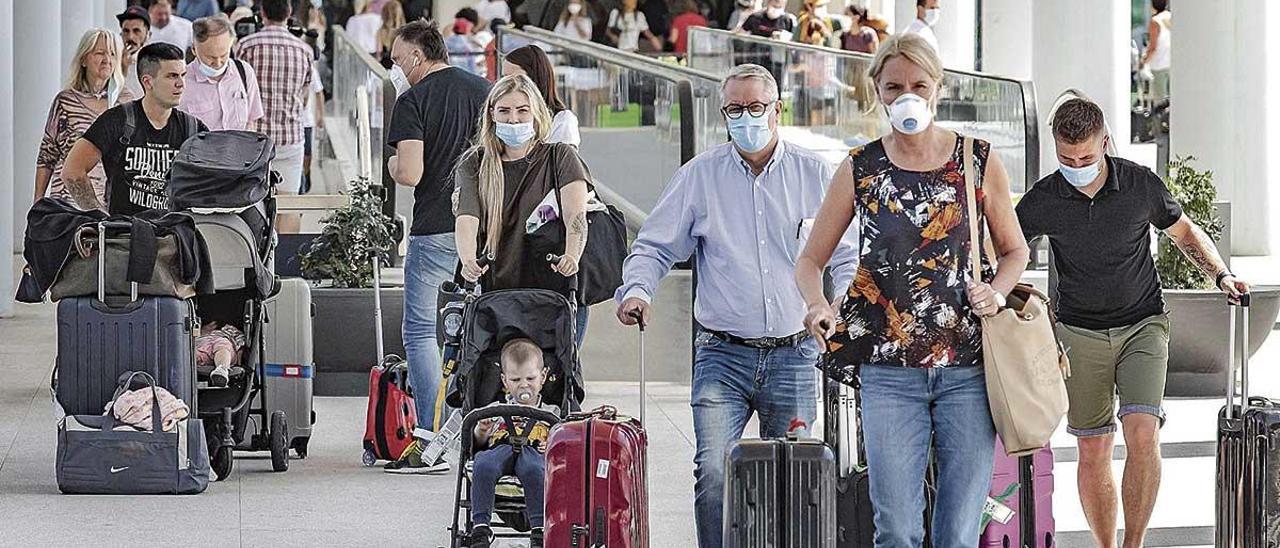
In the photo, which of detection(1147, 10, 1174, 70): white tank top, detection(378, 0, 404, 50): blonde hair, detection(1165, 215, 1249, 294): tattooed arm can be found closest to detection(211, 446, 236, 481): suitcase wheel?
detection(1165, 215, 1249, 294): tattooed arm

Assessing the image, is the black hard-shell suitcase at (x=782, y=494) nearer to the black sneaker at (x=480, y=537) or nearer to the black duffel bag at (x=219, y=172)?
the black sneaker at (x=480, y=537)

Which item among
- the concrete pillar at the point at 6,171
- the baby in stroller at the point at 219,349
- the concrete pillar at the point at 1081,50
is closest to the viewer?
the baby in stroller at the point at 219,349

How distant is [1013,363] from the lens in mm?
5301

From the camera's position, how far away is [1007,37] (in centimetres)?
2567

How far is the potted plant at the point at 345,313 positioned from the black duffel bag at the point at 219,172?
2666 mm

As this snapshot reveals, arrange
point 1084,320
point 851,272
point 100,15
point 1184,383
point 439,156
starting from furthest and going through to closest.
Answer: point 100,15
point 1184,383
point 439,156
point 1084,320
point 851,272

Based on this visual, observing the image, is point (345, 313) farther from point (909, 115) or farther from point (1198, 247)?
point (909, 115)

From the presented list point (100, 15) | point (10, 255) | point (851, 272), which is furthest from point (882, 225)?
point (100, 15)

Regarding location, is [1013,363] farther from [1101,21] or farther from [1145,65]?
[1145,65]

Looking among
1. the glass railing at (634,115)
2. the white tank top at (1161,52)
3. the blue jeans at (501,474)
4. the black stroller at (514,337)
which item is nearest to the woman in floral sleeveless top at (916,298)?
the blue jeans at (501,474)

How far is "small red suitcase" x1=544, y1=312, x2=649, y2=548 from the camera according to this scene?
19.7 ft

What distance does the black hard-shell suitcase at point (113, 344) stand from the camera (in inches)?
327

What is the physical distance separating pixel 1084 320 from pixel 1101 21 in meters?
9.57

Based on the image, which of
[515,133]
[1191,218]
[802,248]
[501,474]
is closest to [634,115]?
[1191,218]
